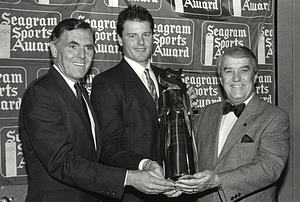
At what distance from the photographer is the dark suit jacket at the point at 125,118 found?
2.63 meters

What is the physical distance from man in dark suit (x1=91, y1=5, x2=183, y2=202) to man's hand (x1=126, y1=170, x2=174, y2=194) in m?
0.17

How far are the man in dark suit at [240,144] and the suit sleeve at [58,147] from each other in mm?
391

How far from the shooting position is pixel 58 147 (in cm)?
229

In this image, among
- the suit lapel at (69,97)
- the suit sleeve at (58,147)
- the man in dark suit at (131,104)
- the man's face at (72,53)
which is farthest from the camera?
the man in dark suit at (131,104)

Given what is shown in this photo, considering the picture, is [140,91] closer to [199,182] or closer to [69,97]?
[69,97]

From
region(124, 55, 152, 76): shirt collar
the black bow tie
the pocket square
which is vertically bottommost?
the pocket square

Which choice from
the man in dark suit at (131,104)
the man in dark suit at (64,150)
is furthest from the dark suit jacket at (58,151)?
the man in dark suit at (131,104)

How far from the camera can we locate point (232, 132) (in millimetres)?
2621

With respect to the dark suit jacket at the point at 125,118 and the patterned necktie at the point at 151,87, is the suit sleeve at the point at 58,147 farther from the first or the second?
the patterned necktie at the point at 151,87

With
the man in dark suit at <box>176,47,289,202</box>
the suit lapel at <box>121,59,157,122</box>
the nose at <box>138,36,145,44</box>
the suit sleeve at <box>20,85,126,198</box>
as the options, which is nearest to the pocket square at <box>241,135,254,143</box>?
the man in dark suit at <box>176,47,289,202</box>

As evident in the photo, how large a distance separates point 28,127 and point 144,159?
2.16 feet

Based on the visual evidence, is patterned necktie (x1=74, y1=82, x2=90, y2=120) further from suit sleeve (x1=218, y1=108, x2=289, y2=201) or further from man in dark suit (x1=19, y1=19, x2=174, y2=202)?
suit sleeve (x1=218, y1=108, x2=289, y2=201)

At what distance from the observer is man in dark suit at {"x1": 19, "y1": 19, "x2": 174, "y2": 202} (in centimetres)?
229

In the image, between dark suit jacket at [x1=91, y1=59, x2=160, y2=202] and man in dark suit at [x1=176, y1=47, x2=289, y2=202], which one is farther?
dark suit jacket at [x1=91, y1=59, x2=160, y2=202]
